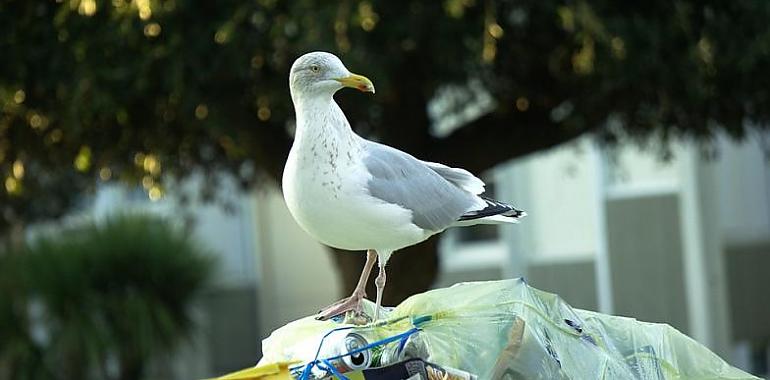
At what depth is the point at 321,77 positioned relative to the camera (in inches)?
134

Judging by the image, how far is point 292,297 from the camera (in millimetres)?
15445

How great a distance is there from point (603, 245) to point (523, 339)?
24.9 feet

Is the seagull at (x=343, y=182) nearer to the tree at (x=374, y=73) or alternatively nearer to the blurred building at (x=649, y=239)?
the tree at (x=374, y=73)

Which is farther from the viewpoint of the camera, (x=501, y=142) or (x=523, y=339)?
(x=501, y=142)

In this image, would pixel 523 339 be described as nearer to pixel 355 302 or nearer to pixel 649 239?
pixel 355 302

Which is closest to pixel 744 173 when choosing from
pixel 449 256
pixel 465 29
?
pixel 449 256

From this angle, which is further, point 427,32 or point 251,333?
point 251,333

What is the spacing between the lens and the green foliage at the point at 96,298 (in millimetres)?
12383

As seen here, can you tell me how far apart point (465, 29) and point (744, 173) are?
580 centimetres

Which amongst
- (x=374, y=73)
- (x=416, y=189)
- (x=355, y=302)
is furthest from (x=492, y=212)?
(x=374, y=73)

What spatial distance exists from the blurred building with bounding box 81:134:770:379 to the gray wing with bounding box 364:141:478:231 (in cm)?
649

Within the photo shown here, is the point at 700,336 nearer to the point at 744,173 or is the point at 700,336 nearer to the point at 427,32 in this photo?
the point at 744,173

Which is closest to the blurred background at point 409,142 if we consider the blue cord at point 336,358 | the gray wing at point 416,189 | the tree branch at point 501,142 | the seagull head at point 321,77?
the tree branch at point 501,142

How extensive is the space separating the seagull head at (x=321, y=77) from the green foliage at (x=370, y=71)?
290 cm
